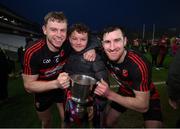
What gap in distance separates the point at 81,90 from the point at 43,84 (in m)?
0.95

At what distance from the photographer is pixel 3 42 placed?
3862 cm

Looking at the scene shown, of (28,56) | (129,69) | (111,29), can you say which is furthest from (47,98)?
(111,29)

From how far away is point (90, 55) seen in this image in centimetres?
416

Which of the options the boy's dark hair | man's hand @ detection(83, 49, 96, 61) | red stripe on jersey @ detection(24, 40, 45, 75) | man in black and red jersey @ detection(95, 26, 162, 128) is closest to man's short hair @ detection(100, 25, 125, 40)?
man in black and red jersey @ detection(95, 26, 162, 128)

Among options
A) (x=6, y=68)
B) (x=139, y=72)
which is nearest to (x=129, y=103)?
(x=139, y=72)

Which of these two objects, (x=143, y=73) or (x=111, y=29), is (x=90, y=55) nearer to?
(x=111, y=29)

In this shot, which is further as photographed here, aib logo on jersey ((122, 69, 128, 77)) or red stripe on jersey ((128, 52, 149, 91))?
aib logo on jersey ((122, 69, 128, 77))

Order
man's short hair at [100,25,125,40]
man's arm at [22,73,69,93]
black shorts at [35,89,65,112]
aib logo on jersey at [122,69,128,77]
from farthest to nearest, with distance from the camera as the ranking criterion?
black shorts at [35,89,65,112] → aib logo on jersey at [122,69,128,77] → man's short hair at [100,25,125,40] → man's arm at [22,73,69,93]

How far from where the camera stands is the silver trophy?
2.92 meters

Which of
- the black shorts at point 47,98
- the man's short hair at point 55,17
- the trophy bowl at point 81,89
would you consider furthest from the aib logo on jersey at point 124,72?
the black shorts at point 47,98

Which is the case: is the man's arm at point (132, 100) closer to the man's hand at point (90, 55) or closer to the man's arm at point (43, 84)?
the man's arm at point (43, 84)

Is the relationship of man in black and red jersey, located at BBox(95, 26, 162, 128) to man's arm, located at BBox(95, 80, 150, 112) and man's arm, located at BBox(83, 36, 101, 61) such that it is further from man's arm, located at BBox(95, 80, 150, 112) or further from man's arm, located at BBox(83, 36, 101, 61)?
man's arm, located at BBox(83, 36, 101, 61)

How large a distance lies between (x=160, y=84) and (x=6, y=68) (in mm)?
5555

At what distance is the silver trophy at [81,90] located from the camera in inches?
115
